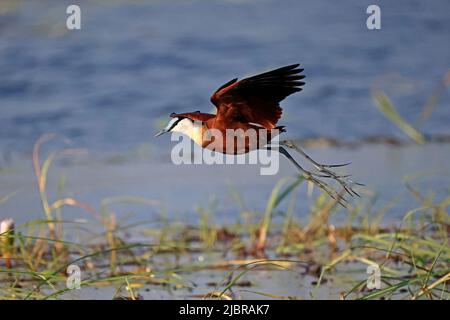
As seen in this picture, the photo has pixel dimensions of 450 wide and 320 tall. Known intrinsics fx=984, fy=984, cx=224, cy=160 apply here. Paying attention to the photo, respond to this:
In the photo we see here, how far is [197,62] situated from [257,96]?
7.56m

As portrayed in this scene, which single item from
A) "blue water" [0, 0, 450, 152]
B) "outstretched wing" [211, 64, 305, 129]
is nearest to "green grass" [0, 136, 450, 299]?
"outstretched wing" [211, 64, 305, 129]

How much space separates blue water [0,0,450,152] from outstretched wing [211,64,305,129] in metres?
5.45

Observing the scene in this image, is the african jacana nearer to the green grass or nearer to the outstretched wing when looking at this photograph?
the outstretched wing

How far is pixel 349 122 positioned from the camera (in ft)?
30.2

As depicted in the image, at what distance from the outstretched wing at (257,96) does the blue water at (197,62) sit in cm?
545

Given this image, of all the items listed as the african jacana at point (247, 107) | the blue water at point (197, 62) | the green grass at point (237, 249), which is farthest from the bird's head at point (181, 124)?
the blue water at point (197, 62)

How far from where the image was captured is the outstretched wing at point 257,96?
3.15 metres

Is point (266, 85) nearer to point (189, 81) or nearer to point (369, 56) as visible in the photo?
point (189, 81)

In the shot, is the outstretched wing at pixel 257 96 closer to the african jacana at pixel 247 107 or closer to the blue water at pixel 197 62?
the african jacana at pixel 247 107

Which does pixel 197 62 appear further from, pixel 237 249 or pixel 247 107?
pixel 247 107

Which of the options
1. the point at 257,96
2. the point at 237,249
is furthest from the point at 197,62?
the point at 257,96

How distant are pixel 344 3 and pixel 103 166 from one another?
5282 mm

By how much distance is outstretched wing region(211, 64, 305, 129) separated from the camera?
3.15 meters

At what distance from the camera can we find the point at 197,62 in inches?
422
